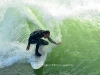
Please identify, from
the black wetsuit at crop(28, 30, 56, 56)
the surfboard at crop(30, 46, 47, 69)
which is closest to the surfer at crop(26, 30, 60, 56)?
the black wetsuit at crop(28, 30, 56, 56)

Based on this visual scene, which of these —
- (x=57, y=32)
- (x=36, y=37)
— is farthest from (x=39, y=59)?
(x=57, y=32)

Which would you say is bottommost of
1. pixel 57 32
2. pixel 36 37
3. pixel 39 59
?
pixel 39 59

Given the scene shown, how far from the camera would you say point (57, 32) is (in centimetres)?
1101

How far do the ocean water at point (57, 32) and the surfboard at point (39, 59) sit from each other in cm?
14

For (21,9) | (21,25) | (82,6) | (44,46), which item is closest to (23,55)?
(44,46)

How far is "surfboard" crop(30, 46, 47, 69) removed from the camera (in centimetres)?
952

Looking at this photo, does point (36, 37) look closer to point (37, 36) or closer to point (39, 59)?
point (37, 36)

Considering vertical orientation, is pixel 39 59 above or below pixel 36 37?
below

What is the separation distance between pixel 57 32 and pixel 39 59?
1.63 meters

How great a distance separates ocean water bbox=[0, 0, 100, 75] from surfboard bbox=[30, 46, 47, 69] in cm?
14

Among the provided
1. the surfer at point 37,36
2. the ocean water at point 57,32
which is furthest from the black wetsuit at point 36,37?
the ocean water at point 57,32

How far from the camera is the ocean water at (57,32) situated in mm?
9641

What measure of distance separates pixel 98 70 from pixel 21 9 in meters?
4.12

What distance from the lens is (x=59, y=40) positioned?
35.2ft
